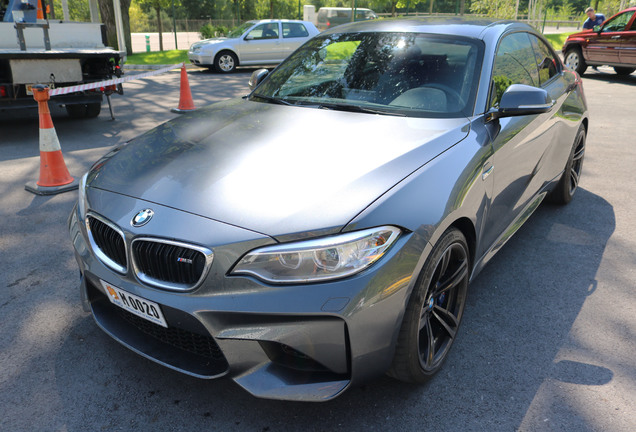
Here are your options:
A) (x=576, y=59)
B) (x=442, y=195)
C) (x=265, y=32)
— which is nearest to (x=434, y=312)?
(x=442, y=195)

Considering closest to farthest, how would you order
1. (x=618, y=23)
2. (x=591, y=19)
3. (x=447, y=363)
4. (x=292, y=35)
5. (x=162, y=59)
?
(x=447, y=363) < (x=618, y=23) < (x=292, y=35) < (x=591, y=19) < (x=162, y=59)

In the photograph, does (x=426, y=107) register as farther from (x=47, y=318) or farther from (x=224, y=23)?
(x=224, y=23)

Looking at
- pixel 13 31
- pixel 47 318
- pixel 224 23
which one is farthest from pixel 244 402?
pixel 224 23

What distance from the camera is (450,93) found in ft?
9.78

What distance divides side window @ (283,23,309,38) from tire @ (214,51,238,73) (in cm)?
174

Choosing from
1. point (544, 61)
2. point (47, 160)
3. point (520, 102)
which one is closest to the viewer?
point (520, 102)

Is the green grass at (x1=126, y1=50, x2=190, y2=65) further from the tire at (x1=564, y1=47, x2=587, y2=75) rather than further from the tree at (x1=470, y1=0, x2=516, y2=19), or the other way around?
the tree at (x1=470, y1=0, x2=516, y2=19)

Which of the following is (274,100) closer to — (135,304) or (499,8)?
(135,304)

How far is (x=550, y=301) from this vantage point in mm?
3215

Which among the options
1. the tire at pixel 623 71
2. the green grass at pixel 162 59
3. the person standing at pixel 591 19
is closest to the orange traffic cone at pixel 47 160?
the green grass at pixel 162 59

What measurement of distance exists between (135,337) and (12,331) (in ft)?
3.23

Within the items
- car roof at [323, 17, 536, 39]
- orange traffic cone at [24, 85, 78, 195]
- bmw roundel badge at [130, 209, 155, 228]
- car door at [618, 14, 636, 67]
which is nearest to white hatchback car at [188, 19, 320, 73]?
car door at [618, 14, 636, 67]

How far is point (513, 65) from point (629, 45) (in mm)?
11969

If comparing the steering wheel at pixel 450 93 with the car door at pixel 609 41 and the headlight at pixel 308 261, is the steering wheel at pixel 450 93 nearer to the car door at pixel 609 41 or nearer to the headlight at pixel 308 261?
the headlight at pixel 308 261
